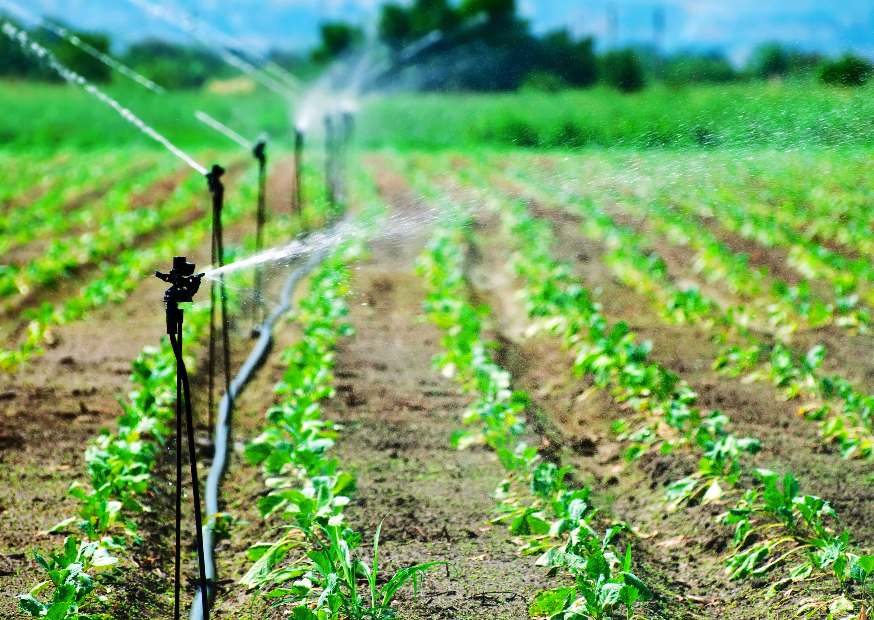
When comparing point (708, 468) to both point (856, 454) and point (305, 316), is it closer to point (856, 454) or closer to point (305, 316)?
point (856, 454)

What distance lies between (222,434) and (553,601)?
2.19m

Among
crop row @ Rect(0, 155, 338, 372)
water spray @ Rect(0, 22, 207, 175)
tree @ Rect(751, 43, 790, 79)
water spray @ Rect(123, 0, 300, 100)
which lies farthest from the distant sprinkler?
water spray @ Rect(0, 22, 207, 175)

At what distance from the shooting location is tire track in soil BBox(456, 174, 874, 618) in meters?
3.25

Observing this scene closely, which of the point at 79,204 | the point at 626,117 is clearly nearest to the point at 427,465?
the point at 79,204

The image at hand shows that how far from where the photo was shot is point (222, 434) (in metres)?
4.28

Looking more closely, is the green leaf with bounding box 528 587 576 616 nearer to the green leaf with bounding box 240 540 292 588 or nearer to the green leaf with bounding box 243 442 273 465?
the green leaf with bounding box 240 540 292 588

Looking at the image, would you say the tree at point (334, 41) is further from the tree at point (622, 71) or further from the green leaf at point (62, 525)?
the green leaf at point (62, 525)

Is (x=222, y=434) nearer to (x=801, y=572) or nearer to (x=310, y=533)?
(x=310, y=533)

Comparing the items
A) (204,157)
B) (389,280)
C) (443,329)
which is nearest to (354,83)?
(204,157)

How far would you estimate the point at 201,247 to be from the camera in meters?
10.1

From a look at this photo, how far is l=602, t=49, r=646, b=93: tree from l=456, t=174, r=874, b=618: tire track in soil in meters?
23.1

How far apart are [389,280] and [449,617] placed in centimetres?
562

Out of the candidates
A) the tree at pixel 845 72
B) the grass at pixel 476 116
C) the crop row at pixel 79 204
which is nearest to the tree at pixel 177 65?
the grass at pixel 476 116

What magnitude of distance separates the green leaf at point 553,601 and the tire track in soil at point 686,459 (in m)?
0.63
